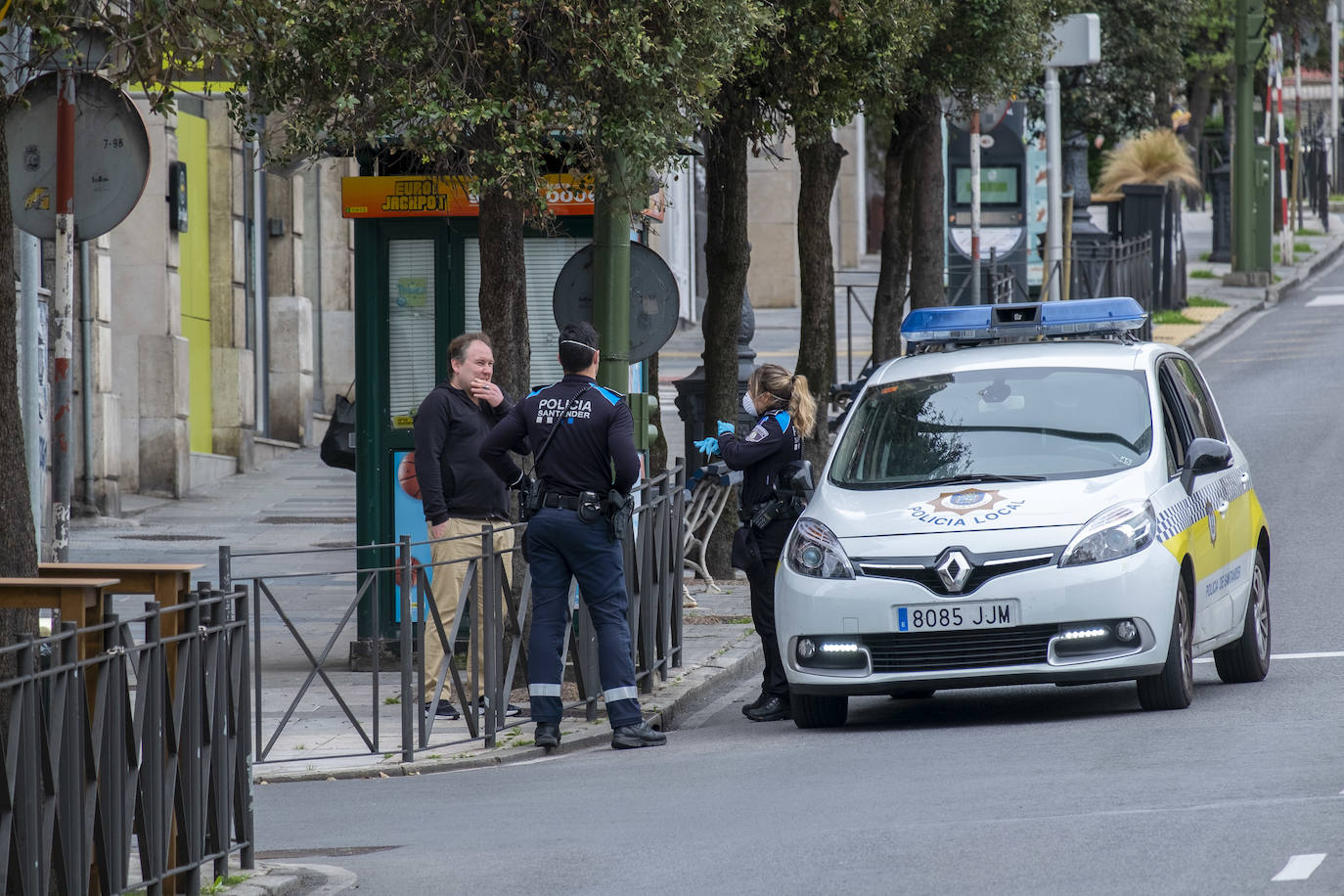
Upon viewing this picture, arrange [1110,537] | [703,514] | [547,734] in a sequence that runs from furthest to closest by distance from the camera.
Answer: [703,514]
[547,734]
[1110,537]

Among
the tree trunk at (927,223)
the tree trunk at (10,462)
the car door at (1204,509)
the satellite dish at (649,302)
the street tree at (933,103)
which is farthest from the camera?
the tree trunk at (927,223)

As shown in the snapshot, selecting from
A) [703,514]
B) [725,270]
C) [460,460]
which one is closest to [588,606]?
[460,460]

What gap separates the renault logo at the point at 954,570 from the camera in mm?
9203

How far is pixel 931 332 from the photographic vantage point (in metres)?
11.5

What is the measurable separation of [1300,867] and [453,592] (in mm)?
4842

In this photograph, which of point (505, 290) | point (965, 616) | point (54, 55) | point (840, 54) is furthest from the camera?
point (840, 54)

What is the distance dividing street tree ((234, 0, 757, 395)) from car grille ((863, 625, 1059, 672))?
270cm

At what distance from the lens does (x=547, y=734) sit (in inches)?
384

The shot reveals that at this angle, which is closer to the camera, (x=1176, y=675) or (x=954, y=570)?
(x=954, y=570)

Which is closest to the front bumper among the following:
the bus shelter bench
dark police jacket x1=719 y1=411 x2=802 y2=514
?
dark police jacket x1=719 y1=411 x2=802 y2=514

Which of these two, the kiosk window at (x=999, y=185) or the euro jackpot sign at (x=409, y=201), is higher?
the kiosk window at (x=999, y=185)

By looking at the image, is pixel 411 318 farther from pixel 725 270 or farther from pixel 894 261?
pixel 894 261

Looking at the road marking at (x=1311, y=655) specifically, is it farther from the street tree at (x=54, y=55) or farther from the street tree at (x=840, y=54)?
the street tree at (x=54, y=55)

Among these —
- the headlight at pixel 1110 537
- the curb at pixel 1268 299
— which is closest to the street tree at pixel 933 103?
the headlight at pixel 1110 537
